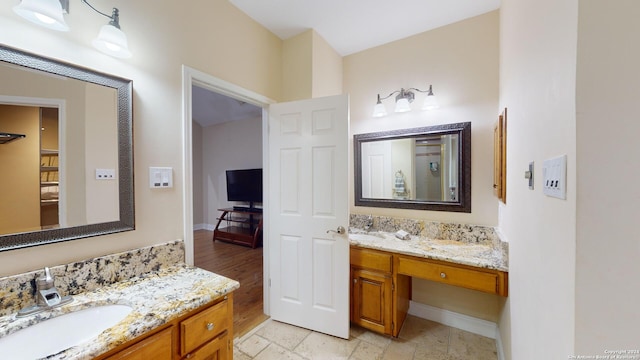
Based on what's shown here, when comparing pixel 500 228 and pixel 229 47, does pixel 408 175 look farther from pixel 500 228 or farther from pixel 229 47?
pixel 229 47

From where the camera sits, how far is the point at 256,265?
3.61 metres

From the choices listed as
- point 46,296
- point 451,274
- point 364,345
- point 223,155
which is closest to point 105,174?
point 46,296

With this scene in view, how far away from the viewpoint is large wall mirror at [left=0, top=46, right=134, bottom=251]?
969 mm

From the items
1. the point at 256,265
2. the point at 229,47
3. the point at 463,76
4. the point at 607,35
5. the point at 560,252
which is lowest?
the point at 256,265

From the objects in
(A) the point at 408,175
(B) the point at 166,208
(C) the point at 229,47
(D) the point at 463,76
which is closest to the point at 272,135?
(C) the point at 229,47

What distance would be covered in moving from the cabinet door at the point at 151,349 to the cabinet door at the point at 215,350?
0.13 metres

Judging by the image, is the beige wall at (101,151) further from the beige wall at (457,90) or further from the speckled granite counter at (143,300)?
the beige wall at (457,90)

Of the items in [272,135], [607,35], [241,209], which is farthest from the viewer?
[241,209]

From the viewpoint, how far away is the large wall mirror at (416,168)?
6.81 ft

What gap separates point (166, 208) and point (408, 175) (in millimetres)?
2053

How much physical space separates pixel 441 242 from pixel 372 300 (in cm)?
78

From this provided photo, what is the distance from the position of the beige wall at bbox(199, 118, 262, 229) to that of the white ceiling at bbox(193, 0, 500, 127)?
333cm

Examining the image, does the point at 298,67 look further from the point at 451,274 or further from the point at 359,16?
the point at 451,274

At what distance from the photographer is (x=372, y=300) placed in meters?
1.93
